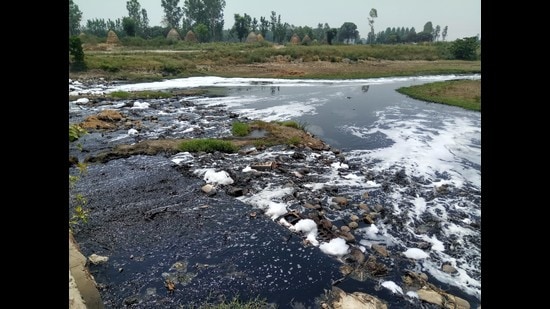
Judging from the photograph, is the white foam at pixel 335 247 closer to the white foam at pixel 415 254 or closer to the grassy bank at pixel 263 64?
the white foam at pixel 415 254

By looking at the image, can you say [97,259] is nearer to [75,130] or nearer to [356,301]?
[75,130]

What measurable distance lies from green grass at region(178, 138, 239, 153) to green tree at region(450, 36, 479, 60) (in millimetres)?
55971

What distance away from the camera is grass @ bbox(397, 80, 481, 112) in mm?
22455

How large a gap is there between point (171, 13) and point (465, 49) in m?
62.2

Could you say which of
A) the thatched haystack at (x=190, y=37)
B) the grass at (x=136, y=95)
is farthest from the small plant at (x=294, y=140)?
the thatched haystack at (x=190, y=37)

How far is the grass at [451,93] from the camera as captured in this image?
22.5 metres

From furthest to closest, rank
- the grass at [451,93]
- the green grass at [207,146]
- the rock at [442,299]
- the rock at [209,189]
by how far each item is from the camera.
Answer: the grass at [451,93] < the green grass at [207,146] < the rock at [209,189] < the rock at [442,299]

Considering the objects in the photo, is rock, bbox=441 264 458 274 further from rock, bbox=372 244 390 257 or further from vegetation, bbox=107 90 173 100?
vegetation, bbox=107 90 173 100

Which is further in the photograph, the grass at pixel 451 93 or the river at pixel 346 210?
the grass at pixel 451 93

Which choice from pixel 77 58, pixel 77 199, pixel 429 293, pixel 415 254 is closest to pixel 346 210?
pixel 415 254

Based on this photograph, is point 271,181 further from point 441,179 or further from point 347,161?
point 441,179

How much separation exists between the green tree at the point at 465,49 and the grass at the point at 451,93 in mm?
29811

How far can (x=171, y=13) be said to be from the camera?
3155 inches
